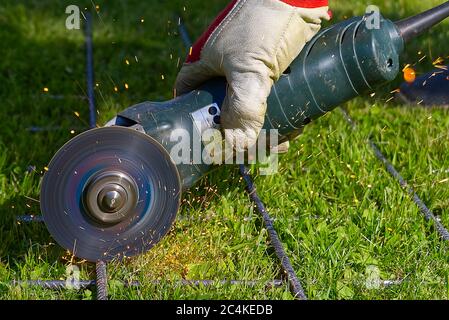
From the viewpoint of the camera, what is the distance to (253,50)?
154 inches

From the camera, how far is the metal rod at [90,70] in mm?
5762

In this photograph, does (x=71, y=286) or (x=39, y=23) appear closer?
(x=71, y=286)

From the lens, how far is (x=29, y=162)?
514 centimetres

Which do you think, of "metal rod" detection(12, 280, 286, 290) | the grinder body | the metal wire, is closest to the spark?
the metal wire

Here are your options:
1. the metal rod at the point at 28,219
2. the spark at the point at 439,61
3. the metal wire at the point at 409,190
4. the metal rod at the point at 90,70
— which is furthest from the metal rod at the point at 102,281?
the spark at the point at 439,61

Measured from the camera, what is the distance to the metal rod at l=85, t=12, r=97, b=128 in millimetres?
5762

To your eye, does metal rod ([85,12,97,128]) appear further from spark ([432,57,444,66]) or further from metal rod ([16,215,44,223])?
spark ([432,57,444,66])

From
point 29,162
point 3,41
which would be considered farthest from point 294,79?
point 3,41

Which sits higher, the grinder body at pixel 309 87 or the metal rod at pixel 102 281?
the grinder body at pixel 309 87

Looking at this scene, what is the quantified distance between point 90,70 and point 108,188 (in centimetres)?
299

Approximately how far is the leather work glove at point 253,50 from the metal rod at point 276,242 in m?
0.46

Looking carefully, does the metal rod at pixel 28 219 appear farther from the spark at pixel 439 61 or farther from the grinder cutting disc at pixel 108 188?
the spark at pixel 439 61

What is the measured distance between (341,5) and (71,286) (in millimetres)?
4784
